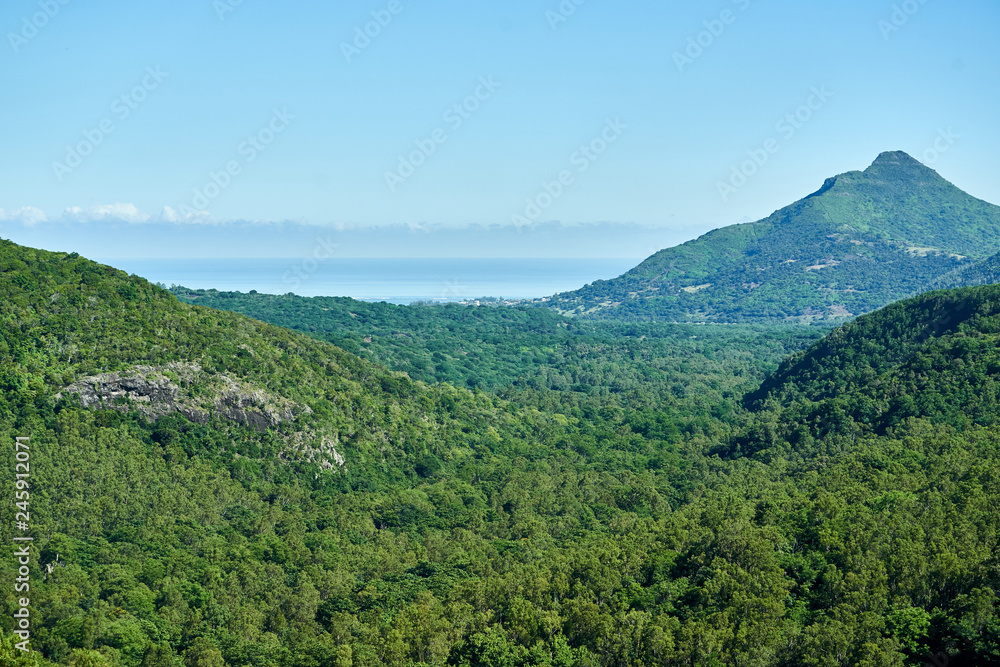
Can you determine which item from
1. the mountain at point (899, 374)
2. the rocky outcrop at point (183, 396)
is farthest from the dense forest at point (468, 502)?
the mountain at point (899, 374)

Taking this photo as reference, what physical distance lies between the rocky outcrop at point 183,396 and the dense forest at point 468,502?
246mm

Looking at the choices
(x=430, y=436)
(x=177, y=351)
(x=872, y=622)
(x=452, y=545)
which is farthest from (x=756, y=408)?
(x=872, y=622)

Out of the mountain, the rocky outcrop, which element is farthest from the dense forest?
the mountain

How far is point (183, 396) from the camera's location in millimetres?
85750

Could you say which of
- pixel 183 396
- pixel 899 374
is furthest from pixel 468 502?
pixel 899 374

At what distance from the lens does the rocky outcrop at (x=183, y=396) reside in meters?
82.0

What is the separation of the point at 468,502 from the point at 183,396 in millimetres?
26794

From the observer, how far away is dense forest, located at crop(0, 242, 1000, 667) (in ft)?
156

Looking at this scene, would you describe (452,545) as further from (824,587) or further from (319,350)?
(319,350)

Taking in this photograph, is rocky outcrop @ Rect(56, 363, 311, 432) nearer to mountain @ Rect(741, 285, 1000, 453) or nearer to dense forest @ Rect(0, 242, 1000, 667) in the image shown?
dense forest @ Rect(0, 242, 1000, 667)

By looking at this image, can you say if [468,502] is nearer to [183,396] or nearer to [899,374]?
[183,396]

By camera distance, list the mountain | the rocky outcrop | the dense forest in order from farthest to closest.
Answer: the mountain
the rocky outcrop
the dense forest

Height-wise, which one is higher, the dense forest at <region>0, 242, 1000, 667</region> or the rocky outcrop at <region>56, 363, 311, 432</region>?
the rocky outcrop at <region>56, 363, 311, 432</region>

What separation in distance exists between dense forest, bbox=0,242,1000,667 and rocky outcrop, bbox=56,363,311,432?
246 mm
